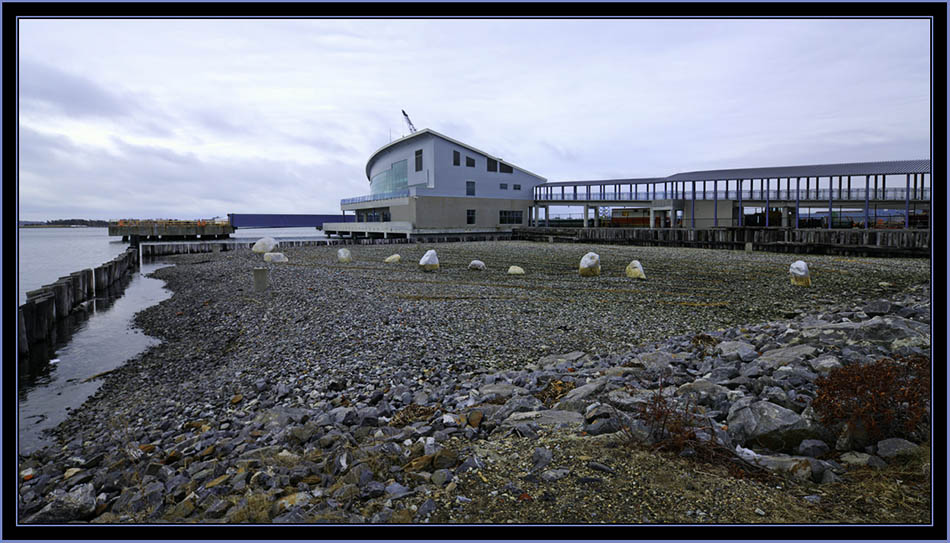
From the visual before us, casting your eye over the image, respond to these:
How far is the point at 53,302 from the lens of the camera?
43.7ft

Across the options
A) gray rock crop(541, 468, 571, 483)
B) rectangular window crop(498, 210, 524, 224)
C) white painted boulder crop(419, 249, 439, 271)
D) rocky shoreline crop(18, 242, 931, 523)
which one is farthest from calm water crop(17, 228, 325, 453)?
rectangular window crop(498, 210, 524, 224)

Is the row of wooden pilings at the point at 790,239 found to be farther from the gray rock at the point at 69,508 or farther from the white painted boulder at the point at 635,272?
the gray rock at the point at 69,508

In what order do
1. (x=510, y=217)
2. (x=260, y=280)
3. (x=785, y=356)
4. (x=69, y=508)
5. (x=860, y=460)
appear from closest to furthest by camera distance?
(x=860, y=460) → (x=69, y=508) → (x=785, y=356) → (x=260, y=280) → (x=510, y=217)

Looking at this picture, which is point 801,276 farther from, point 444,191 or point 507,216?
point 507,216

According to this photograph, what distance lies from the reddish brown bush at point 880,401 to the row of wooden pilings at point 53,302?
32.4 feet

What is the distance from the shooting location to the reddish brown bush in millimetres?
3312

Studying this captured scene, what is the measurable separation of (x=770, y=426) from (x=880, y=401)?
2.44 feet

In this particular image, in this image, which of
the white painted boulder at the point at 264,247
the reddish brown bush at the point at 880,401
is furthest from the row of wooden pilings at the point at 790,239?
the white painted boulder at the point at 264,247

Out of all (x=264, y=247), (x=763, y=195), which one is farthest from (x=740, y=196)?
(x=264, y=247)

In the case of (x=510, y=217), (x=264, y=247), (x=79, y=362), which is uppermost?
(x=510, y=217)

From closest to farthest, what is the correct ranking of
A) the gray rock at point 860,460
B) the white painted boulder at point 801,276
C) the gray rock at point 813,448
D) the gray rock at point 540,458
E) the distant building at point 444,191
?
the gray rock at point 860,460
the gray rock at point 540,458
the gray rock at point 813,448
the white painted boulder at point 801,276
the distant building at point 444,191

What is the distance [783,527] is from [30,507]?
17.7 feet

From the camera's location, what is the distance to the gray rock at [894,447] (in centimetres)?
318

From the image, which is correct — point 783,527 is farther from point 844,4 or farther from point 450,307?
point 450,307
